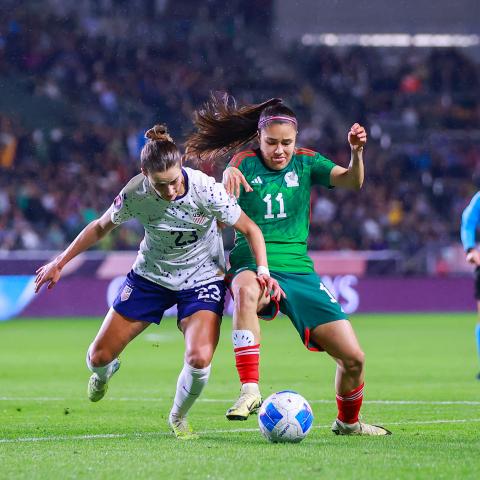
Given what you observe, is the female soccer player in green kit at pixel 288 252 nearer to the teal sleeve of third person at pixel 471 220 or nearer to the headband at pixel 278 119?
the headband at pixel 278 119

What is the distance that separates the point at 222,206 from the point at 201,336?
800 mm

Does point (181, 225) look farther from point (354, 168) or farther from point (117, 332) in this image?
point (354, 168)

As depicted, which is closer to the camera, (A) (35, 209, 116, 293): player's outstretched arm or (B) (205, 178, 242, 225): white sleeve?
(B) (205, 178, 242, 225): white sleeve

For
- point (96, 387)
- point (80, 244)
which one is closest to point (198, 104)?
point (96, 387)

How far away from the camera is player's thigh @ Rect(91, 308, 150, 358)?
293 inches

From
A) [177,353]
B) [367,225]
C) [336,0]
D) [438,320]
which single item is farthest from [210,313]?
[336,0]

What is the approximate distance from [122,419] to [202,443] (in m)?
1.79

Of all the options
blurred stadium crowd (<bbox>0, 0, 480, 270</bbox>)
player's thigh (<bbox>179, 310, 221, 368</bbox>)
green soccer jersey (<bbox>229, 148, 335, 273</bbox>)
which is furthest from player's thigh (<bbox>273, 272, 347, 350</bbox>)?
blurred stadium crowd (<bbox>0, 0, 480, 270</bbox>)

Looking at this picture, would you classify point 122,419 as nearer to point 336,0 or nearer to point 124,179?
point 124,179

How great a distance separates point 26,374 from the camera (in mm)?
12688

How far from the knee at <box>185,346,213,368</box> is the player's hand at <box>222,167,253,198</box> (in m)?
0.99

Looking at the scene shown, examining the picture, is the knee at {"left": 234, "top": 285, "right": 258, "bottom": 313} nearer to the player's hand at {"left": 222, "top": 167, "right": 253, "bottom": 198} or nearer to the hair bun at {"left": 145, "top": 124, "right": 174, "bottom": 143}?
the player's hand at {"left": 222, "top": 167, "right": 253, "bottom": 198}

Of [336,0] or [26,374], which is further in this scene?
[336,0]

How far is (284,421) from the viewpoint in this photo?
6.83 metres
